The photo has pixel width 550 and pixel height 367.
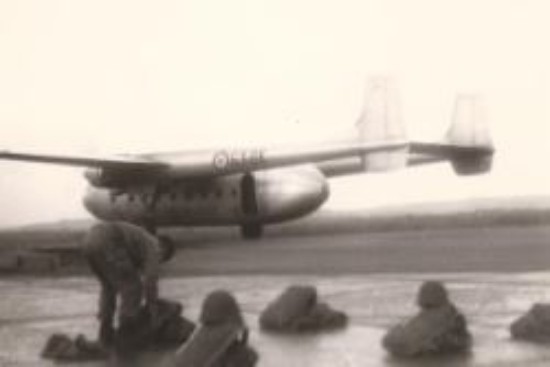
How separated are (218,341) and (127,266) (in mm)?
2823

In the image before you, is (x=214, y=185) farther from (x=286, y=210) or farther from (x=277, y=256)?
(x=277, y=256)

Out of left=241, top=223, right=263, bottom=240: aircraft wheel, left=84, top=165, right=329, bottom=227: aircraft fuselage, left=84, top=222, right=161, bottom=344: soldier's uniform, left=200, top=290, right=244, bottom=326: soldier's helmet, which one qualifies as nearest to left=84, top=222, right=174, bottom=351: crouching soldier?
left=84, top=222, right=161, bottom=344: soldier's uniform

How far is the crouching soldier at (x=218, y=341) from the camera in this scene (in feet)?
24.7

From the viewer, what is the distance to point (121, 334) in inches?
410

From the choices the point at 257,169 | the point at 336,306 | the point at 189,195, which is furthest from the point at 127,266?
the point at 189,195

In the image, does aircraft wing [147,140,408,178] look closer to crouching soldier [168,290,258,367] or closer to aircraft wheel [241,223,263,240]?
aircraft wheel [241,223,263,240]

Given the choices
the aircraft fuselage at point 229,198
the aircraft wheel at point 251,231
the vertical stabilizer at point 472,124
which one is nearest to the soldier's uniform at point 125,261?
the aircraft fuselage at point 229,198

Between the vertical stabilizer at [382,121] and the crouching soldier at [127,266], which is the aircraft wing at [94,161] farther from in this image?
the crouching soldier at [127,266]

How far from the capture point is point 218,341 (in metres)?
7.58

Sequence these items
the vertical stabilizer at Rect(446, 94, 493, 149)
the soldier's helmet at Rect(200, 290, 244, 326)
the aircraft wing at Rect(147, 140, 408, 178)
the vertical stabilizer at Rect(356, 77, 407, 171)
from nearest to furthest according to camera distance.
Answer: the soldier's helmet at Rect(200, 290, 244, 326), the aircraft wing at Rect(147, 140, 408, 178), the vertical stabilizer at Rect(356, 77, 407, 171), the vertical stabilizer at Rect(446, 94, 493, 149)

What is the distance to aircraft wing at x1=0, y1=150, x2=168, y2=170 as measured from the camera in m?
28.3

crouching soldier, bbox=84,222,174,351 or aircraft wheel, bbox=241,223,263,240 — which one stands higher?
crouching soldier, bbox=84,222,174,351

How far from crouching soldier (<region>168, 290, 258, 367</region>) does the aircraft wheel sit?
24244 mm

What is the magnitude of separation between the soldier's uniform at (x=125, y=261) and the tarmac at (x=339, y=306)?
0.58 m
